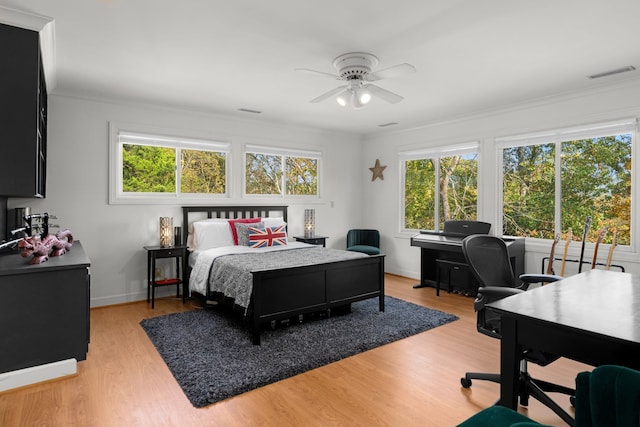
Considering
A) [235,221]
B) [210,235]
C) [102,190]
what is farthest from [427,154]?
[102,190]

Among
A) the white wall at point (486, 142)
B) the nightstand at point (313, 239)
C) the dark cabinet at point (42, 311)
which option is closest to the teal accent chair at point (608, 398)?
the dark cabinet at point (42, 311)

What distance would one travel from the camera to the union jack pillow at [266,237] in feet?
15.3

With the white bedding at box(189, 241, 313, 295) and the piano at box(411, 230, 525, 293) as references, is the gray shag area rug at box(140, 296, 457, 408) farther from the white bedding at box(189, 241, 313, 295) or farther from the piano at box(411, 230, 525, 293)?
the piano at box(411, 230, 525, 293)

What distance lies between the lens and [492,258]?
2662 millimetres

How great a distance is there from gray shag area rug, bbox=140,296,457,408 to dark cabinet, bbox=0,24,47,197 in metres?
1.67

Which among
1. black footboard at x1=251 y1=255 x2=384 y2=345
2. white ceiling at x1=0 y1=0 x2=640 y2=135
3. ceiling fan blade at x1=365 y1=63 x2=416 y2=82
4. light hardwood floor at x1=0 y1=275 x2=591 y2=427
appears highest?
white ceiling at x1=0 y1=0 x2=640 y2=135

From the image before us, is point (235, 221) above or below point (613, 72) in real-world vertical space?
below

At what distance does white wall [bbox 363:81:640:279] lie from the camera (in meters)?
3.88

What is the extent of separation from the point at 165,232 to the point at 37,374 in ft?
7.27

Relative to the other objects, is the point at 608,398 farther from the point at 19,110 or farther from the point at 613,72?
the point at 613,72

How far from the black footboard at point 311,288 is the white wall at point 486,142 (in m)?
2.07

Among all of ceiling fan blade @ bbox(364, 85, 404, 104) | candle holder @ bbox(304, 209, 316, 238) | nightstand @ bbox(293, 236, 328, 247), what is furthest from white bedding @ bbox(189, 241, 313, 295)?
ceiling fan blade @ bbox(364, 85, 404, 104)

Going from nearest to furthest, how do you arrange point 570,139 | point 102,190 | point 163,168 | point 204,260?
1. point 204,260
2. point 570,139
3. point 102,190
4. point 163,168

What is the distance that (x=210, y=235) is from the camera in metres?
4.68
